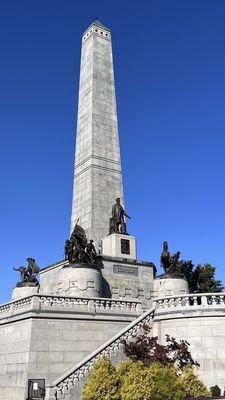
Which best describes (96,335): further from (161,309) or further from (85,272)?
(85,272)

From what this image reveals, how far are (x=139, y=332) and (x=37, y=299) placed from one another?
5.00 m

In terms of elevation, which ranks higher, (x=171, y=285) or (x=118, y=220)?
(x=118, y=220)

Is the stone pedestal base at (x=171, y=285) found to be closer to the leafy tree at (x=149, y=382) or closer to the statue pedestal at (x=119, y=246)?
the statue pedestal at (x=119, y=246)

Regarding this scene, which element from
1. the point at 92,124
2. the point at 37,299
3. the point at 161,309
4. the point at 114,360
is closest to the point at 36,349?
the point at 37,299

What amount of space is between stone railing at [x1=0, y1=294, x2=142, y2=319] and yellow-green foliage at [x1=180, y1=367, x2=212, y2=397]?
5885 millimetres

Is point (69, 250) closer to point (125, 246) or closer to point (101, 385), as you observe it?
point (125, 246)

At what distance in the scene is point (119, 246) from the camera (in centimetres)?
3153

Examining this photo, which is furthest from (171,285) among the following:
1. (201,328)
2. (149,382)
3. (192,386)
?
(149,382)

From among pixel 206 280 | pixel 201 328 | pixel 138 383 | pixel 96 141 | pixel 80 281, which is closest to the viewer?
pixel 138 383

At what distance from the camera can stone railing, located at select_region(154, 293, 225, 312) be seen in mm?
21734

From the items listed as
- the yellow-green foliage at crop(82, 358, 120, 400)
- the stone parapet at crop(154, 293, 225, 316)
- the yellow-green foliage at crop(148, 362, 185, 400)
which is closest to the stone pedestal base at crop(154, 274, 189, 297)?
the stone parapet at crop(154, 293, 225, 316)

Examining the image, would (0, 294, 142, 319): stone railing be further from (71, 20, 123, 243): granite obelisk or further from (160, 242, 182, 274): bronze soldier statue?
(71, 20, 123, 243): granite obelisk

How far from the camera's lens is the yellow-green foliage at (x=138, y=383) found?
16.4m

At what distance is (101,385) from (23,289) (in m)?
16.4
